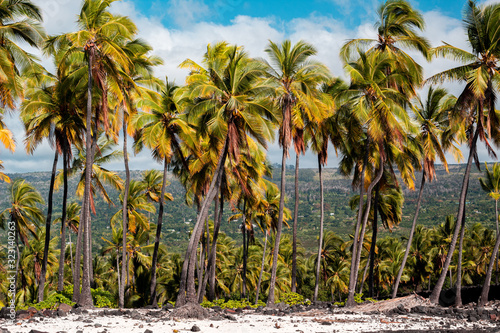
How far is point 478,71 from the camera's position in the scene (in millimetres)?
17672

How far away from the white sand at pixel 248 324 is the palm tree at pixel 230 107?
4.10 meters

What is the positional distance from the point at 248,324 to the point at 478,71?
1418 cm

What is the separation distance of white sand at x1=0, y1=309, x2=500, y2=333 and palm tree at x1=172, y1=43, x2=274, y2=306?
4.10 meters

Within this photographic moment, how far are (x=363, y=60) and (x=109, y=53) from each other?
1213 centimetres

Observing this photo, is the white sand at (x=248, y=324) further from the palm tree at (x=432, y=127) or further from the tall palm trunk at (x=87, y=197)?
the palm tree at (x=432, y=127)

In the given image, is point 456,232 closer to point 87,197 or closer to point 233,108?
point 233,108

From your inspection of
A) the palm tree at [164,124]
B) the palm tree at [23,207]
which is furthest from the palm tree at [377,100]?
the palm tree at [23,207]

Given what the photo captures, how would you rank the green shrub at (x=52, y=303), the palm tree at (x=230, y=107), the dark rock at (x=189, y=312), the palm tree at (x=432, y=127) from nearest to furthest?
the dark rock at (x=189, y=312) < the green shrub at (x=52, y=303) < the palm tree at (x=230, y=107) < the palm tree at (x=432, y=127)

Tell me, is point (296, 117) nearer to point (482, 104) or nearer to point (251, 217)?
point (482, 104)

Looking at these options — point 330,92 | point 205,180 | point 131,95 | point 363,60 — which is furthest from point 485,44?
point 131,95

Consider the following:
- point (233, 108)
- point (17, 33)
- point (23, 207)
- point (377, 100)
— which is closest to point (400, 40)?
point (377, 100)

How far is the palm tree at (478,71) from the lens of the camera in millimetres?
18031

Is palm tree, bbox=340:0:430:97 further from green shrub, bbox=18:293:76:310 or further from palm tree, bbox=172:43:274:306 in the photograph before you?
green shrub, bbox=18:293:76:310

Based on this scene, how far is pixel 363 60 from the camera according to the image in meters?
20.8
